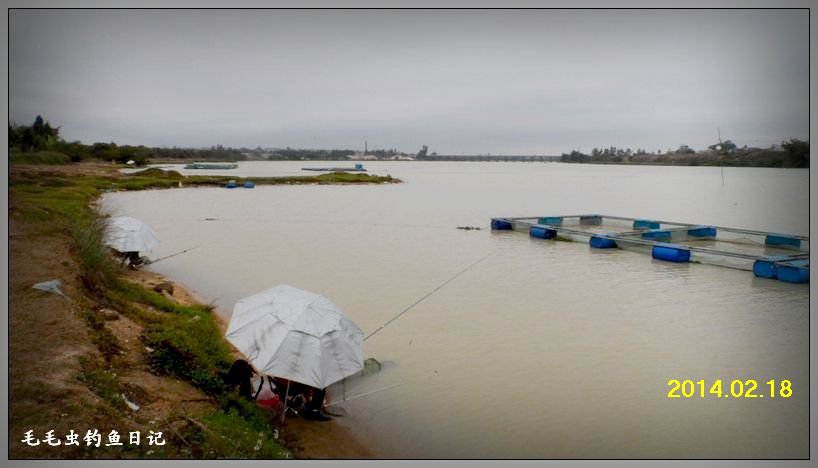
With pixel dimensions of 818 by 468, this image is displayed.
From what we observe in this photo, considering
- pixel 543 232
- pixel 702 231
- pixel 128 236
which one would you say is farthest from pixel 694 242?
pixel 128 236

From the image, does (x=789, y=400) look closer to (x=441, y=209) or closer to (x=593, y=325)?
(x=593, y=325)

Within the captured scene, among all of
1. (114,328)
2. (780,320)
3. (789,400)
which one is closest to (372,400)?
(114,328)

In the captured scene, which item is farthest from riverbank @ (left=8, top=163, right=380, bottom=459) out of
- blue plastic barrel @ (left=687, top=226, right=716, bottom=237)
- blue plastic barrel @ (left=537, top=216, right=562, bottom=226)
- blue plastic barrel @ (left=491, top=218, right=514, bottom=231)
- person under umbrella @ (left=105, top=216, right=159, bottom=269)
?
blue plastic barrel @ (left=687, top=226, right=716, bottom=237)

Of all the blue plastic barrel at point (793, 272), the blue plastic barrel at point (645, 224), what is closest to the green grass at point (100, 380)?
the blue plastic barrel at point (793, 272)

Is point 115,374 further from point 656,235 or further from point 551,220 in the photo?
point 551,220

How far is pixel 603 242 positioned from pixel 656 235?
2.37 m

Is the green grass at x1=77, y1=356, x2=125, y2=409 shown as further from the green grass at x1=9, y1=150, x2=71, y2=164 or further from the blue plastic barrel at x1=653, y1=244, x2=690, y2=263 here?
the blue plastic barrel at x1=653, y1=244, x2=690, y2=263

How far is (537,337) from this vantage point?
28.2ft

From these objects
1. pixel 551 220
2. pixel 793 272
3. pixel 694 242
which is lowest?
pixel 694 242

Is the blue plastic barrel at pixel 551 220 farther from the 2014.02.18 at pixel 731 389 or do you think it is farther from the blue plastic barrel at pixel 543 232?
the 2014.02.18 at pixel 731 389

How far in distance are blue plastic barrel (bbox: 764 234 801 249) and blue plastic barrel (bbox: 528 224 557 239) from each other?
Result: 641 centimetres

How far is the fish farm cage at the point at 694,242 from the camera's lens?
44.1 feet

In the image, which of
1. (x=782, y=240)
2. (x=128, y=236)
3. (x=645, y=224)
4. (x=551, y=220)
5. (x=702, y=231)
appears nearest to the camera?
(x=128, y=236)

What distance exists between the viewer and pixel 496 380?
691 cm
